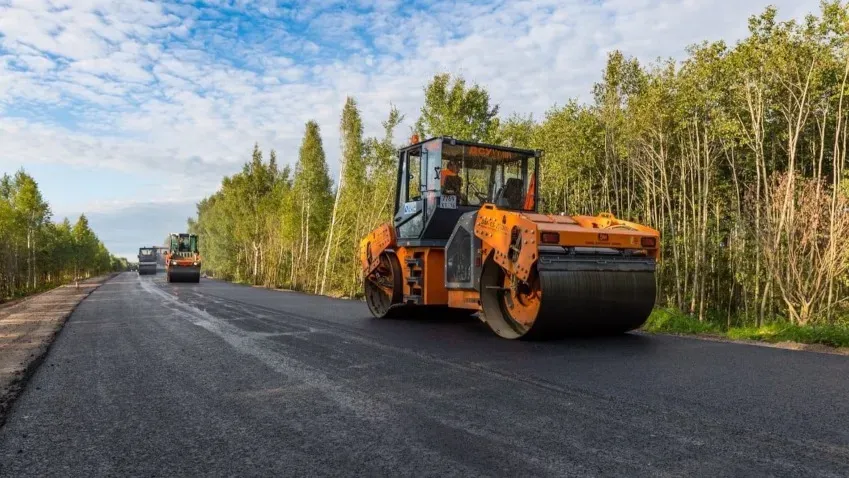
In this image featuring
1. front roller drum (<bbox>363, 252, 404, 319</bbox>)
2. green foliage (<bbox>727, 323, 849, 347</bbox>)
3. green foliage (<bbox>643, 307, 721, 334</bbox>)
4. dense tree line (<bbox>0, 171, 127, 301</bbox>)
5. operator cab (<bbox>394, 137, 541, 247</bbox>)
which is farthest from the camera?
dense tree line (<bbox>0, 171, 127, 301</bbox>)

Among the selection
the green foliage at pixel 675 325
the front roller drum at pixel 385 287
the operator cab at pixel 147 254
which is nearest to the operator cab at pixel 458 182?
the front roller drum at pixel 385 287

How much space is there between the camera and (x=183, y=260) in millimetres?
33406

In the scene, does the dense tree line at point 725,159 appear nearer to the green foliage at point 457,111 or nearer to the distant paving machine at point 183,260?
the green foliage at point 457,111

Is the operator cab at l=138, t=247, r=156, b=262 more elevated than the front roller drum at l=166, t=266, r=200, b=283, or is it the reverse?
the operator cab at l=138, t=247, r=156, b=262

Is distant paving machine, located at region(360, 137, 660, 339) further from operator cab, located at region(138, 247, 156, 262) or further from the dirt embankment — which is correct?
operator cab, located at region(138, 247, 156, 262)

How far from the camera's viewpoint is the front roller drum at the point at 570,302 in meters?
6.42

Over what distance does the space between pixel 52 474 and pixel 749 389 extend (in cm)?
448

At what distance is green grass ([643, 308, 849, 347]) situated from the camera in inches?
281

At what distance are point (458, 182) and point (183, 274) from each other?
94.0ft

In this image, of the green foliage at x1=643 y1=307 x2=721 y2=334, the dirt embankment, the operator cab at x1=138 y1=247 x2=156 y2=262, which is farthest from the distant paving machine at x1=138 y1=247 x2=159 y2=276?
the green foliage at x1=643 y1=307 x2=721 y2=334

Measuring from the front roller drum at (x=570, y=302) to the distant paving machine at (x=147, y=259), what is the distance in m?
53.2

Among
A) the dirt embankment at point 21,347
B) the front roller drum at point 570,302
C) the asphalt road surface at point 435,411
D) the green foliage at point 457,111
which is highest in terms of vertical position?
the green foliage at point 457,111

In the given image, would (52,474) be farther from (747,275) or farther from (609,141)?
(609,141)

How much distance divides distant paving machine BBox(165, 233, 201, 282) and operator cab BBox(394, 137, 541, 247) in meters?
27.5
